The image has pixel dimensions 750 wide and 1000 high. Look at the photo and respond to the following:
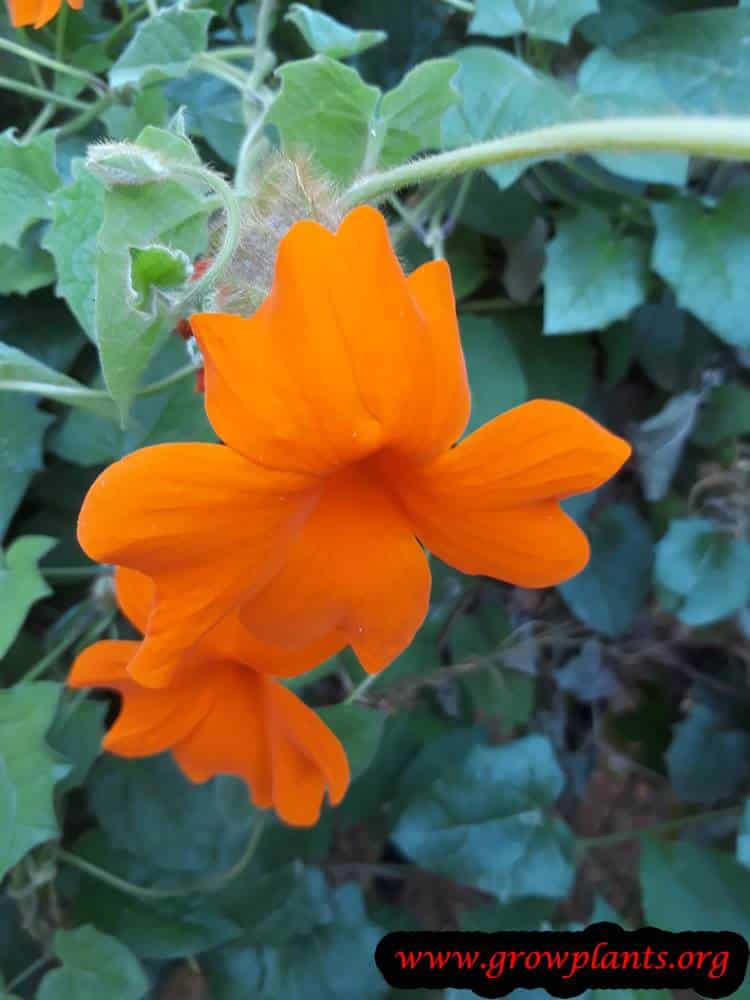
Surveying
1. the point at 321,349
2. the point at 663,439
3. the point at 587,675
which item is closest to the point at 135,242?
the point at 321,349

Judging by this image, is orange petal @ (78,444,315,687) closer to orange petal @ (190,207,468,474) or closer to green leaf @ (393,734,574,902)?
orange petal @ (190,207,468,474)

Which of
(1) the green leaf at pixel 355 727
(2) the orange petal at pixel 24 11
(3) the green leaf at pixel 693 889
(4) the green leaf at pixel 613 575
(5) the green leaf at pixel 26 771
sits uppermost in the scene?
(2) the orange petal at pixel 24 11

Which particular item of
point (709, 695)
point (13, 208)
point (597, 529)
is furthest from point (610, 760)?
point (13, 208)

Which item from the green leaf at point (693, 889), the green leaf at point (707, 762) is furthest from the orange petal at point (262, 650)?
the green leaf at point (707, 762)

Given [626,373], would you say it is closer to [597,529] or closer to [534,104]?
[597,529]

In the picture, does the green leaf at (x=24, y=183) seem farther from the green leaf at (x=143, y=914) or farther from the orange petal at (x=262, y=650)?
the green leaf at (x=143, y=914)

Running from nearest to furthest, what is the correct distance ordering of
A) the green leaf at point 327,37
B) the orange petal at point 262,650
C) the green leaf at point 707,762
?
1. the orange petal at point 262,650
2. the green leaf at point 327,37
3. the green leaf at point 707,762

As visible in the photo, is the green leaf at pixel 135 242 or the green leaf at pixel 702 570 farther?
the green leaf at pixel 702 570
